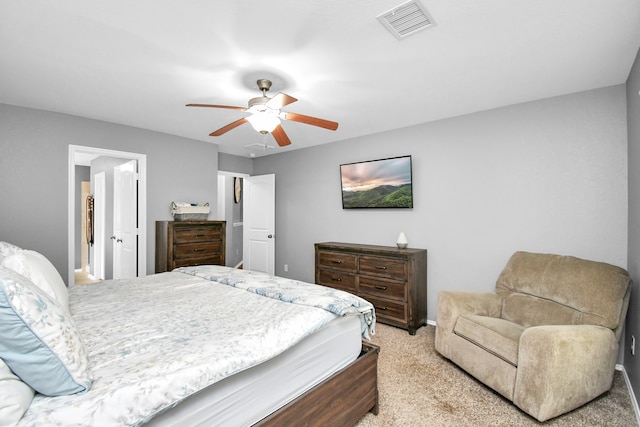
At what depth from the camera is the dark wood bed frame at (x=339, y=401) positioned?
153 centimetres

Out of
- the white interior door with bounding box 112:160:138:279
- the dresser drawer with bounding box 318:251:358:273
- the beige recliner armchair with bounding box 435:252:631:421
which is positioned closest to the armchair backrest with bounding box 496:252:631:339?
the beige recliner armchair with bounding box 435:252:631:421

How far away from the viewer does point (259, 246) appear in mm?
5816

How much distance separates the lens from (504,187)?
335cm

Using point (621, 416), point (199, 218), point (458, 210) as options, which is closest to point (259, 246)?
point (199, 218)

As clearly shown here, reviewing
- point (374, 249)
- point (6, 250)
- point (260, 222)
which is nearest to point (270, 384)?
point (6, 250)

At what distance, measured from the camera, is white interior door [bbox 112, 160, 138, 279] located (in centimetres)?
432

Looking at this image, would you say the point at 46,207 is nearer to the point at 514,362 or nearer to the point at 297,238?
the point at 297,238

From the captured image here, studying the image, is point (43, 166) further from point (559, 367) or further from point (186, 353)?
point (559, 367)

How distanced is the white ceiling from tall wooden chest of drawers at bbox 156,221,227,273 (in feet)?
5.13

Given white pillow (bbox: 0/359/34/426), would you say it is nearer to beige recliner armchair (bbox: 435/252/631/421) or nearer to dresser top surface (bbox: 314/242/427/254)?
beige recliner armchair (bbox: 435/252/631/421)

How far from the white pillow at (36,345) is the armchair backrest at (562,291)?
9.96ft

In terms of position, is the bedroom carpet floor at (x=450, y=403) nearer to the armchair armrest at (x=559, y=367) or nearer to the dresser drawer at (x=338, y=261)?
the armchair armrest at (x=559, y=367)

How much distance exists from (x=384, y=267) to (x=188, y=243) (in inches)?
103

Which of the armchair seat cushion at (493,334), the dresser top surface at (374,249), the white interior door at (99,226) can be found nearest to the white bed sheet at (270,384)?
the armchair seat cushion at (493,334)
